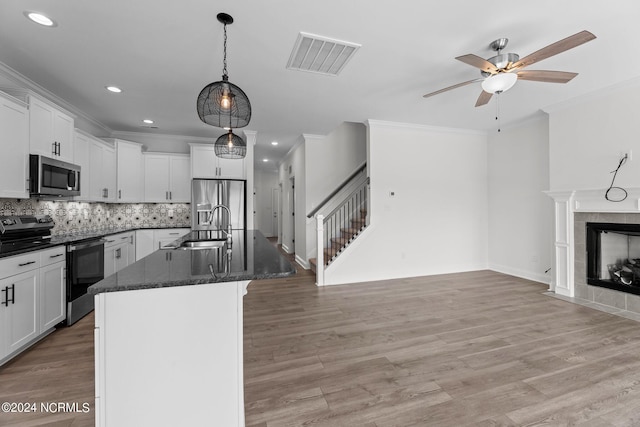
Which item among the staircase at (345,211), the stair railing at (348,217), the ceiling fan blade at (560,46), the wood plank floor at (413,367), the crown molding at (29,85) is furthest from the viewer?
the stair railing at (348,217)

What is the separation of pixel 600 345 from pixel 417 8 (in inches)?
133

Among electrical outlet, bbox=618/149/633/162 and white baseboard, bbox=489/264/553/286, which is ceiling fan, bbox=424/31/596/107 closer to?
electrical outlet, bbox=618/149/633/162

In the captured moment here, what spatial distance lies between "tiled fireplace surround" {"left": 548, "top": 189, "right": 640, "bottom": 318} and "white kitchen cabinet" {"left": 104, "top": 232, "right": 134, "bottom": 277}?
6.32 meters

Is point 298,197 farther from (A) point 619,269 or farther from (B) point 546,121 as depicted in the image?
(A) point 619,269

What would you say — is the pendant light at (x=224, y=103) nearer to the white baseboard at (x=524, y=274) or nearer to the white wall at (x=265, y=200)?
the white baseboard at (x=524, y=274)

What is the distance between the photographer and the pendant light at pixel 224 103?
1971 mm

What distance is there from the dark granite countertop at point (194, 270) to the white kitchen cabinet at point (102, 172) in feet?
10.6

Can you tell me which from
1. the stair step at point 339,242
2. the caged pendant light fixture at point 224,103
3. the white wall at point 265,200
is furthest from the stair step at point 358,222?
the white wall at point 265,200

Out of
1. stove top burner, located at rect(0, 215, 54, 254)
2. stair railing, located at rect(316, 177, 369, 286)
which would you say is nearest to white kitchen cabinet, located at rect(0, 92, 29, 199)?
stove top burner, located at rect(0, 215, 54, 254)

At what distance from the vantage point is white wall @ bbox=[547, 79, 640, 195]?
3.37 meters

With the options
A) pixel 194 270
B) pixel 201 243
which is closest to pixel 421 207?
pixel 201 243

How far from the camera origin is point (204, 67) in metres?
2.95

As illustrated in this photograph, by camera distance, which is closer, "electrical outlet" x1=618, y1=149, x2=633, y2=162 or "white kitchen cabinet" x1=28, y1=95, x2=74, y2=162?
"white kitchen cabinet" x1=28, y1=95, x2=74, y2=162

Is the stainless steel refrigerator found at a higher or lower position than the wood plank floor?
higher
